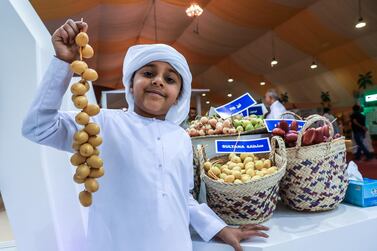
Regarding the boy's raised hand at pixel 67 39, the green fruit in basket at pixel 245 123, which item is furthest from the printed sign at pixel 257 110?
the boy's raised hand at pixel 67 39

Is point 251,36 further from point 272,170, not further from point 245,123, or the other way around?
point 272,170

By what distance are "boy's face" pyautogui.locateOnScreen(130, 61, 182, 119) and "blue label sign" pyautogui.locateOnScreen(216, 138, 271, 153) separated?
→ 0.46 m

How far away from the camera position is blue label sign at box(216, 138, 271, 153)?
4.94 feet

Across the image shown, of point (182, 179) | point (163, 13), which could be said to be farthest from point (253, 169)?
point (163, 13)

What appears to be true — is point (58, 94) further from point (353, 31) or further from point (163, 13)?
point (353, 31)

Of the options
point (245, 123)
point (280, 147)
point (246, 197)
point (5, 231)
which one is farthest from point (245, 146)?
point (5, 231)

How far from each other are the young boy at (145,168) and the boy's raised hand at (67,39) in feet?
0.57

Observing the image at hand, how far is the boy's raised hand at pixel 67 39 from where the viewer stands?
855mm

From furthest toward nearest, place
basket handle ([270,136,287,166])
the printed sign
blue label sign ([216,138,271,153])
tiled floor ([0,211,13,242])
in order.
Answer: the printed sign
tiled floor ([0,211,13,242])
blue label sign ([216,138,271,153])
basket handle ([270,136,287,166])

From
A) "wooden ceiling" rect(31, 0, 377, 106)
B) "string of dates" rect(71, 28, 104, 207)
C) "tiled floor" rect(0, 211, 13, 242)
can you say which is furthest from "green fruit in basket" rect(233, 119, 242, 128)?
"wooden ceiling" rect(31, 0, 377, 106)

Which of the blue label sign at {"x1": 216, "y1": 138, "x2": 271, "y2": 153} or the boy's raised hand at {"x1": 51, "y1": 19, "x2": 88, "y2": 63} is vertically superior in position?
the boy's raised hand at {"x1": 51, "y1": 19, "x2": 88, "y2": 63}

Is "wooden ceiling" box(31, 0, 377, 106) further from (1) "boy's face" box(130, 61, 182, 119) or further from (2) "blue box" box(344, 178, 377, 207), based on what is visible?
(2) "blue box" box(344, 178, 377, 207)

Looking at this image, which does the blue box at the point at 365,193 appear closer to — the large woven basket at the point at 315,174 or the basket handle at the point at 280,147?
the large woven basket at the point at 315,174

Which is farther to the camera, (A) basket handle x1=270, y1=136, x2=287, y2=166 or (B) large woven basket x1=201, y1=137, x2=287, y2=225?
(A) basket handle x1=270, y1=136, x2=287, y2=166
